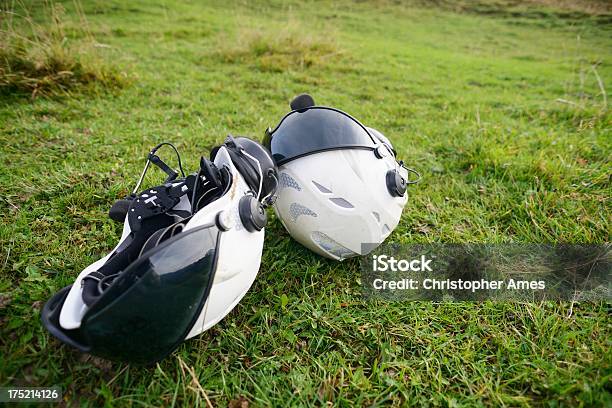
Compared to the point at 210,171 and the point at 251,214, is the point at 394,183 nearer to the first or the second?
the point at 251,214

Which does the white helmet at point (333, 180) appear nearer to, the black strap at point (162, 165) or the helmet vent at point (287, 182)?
the helmet vent at point (287, 182)

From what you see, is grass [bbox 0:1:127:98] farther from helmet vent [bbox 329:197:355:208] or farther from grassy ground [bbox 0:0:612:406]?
helmet vent [bbox 329:197:355:208]

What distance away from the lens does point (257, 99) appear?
602cm

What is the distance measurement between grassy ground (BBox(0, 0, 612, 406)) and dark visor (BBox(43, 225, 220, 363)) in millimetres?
324

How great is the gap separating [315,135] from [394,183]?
2.07 feet

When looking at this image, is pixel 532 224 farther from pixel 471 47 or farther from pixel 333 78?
pixel 471 47

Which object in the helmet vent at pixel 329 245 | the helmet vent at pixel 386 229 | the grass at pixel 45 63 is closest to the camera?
the helmet vent at pixel 329 245

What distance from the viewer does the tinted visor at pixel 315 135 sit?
240 centimetres

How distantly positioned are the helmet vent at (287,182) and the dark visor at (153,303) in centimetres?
78

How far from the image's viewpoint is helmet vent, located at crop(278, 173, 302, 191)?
2424mm

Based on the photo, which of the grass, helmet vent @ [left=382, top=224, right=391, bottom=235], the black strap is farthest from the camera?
the grass

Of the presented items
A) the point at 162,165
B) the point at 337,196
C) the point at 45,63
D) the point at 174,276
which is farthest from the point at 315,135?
the point at 45,63

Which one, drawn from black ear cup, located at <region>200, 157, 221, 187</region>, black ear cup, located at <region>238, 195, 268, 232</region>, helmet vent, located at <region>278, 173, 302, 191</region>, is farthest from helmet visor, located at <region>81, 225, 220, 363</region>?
helmet vent, located at <region>278, 173, 302, 191</region>

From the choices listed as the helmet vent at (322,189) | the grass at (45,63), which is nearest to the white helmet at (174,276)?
the helmet vent at (322,189)
